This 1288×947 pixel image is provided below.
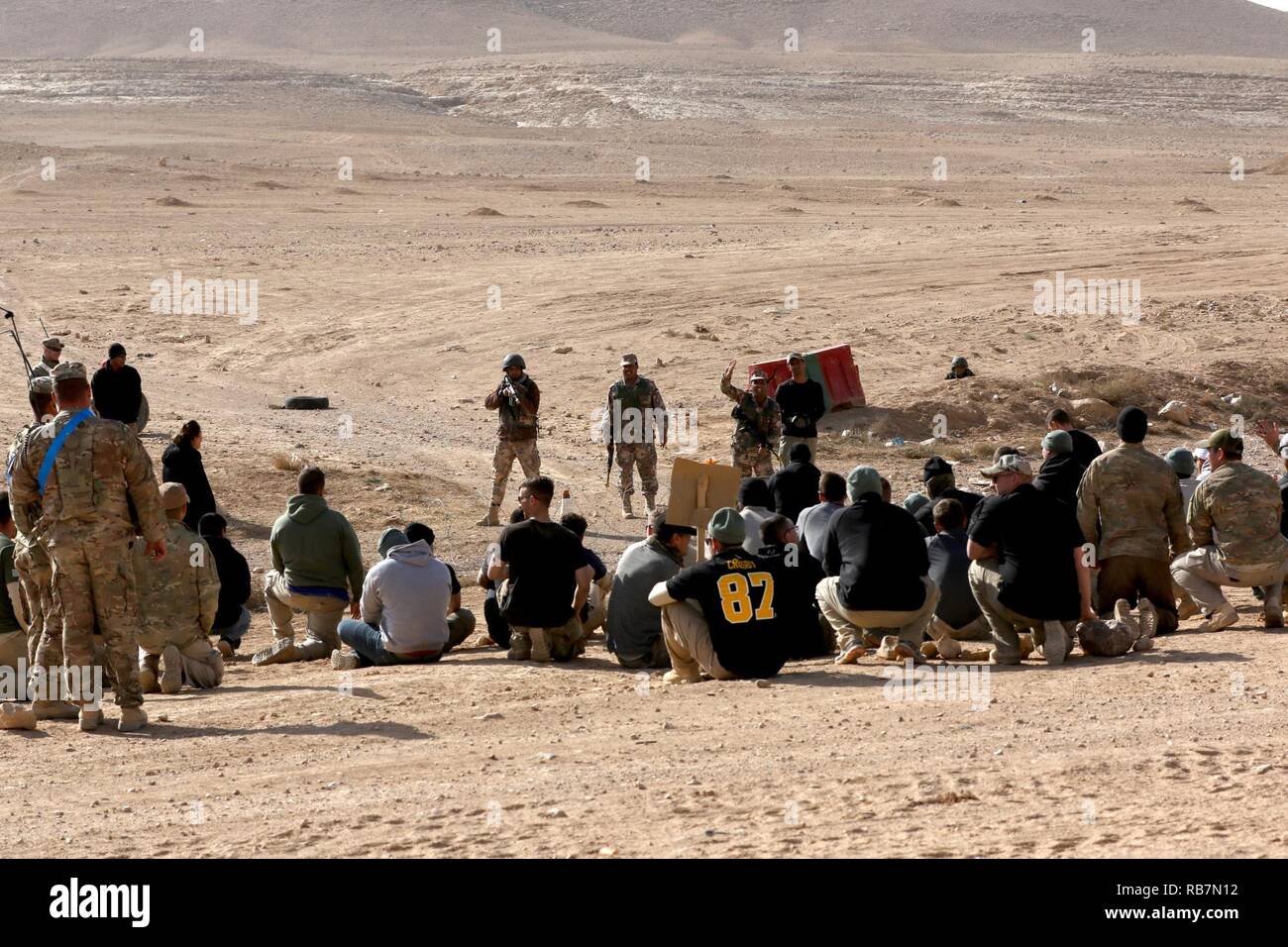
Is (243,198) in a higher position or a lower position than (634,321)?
higher

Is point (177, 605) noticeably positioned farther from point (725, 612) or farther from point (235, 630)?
point (725, 612)

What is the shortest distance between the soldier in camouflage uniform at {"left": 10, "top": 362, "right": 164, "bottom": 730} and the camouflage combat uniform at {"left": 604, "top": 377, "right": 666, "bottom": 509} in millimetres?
8128

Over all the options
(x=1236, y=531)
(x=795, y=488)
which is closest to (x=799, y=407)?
(x=795, y=488)

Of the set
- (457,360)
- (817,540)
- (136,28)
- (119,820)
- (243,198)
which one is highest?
(136,28)

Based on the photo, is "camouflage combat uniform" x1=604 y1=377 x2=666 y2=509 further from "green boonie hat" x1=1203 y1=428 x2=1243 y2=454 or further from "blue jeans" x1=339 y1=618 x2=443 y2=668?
"green boonie hat" x1=1203 y1=428 x2=1243 y2=454

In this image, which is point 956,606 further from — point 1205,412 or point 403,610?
point 1205,412

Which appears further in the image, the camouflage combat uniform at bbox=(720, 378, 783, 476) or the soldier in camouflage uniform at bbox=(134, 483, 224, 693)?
the camouflage combat uniform at bbox=(720, 378, 783, 476)

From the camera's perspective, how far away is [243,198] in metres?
46.2

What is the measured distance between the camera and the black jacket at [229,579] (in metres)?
12.3

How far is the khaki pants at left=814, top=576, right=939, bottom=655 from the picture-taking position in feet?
36.4

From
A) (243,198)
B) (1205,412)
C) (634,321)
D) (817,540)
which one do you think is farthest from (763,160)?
(817,540)

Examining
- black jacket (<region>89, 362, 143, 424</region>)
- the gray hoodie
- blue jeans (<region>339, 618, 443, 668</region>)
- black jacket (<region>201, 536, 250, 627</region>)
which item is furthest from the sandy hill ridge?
the gray hoodie

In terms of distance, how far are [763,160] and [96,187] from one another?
87.7ft

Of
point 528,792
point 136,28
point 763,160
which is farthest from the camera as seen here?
point 136,28
